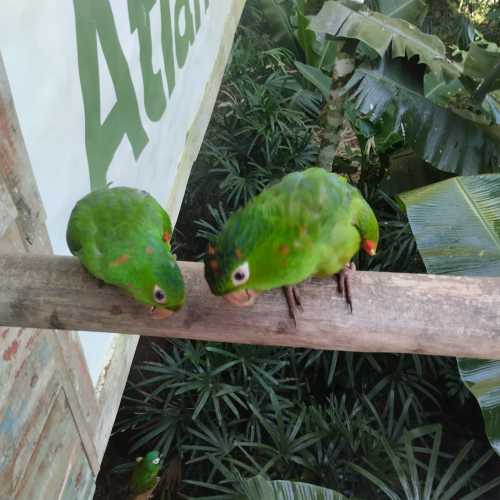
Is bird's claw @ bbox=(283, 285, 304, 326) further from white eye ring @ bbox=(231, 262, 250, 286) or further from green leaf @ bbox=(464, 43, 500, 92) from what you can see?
green leaf @ bbox=(464, 43, 500, 92)

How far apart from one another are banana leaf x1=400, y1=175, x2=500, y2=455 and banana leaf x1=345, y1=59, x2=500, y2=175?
0.63m

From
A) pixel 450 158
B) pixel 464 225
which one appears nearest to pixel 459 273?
pixel 464 225

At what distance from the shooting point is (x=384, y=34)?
271 cm

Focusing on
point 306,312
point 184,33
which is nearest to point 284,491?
point 306,312

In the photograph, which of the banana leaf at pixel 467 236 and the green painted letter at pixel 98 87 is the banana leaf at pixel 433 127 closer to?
the banana leaf at pixel 467 236

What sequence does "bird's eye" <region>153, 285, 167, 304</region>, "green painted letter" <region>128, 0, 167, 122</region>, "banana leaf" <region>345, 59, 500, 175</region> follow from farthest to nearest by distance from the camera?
"banana leaf" <region>345, 59, 500, 175</region> < "green painted letter" <region>128, 0, 167, 122</region> < "bird's eye" <region>153, 285, 167, 304</region>

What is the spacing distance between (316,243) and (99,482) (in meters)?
3.06

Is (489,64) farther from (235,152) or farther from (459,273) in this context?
(235,152)

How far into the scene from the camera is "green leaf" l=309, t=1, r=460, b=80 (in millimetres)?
2699

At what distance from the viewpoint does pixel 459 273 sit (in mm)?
2164

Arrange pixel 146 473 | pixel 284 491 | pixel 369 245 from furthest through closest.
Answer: pixel 146 473
pixel 284 491
pixel 369 245

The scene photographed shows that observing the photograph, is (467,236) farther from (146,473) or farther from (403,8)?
(403,8)

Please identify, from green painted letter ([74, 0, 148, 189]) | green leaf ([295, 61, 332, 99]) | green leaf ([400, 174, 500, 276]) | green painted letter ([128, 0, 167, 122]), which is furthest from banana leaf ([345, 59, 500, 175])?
green painted letter ([74, 0, 148, 189])

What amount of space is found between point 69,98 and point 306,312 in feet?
3.36
